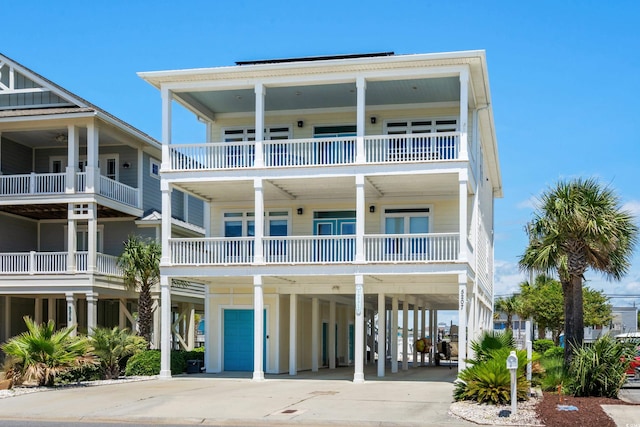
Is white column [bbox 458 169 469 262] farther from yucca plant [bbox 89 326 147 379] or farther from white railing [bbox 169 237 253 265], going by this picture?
yucca plant [bbox 89 326 147 379]

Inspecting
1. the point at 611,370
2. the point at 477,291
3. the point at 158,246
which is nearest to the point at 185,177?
the point at 158,246

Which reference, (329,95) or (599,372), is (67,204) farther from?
(599,372)

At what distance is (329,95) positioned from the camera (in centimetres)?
2952

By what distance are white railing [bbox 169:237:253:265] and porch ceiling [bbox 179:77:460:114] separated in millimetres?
4884

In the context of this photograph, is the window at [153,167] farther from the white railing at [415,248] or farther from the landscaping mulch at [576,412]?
the landscaping mulch at [576,412]

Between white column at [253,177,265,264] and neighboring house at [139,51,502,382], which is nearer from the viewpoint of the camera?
neighboring house at [139,51,502,382]

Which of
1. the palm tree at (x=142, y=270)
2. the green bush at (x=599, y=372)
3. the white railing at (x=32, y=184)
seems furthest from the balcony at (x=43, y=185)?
the green bush at (x=599, y=372)

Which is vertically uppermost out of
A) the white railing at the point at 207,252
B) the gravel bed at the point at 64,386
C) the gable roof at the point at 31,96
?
the gable roof at the point at 31,96

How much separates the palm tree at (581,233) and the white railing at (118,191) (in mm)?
16431

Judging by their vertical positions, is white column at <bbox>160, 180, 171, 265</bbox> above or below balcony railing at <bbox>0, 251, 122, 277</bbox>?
above

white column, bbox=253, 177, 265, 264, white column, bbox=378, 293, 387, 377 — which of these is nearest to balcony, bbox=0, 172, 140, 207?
white column, bbox=253, 177, 265, 264

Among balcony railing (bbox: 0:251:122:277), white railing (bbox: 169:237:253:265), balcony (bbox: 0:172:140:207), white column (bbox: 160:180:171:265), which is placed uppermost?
balcony (bbox: 0:172:140:207)

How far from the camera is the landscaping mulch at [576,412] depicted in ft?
53.0

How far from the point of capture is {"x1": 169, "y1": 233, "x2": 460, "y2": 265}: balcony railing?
27156 mm
